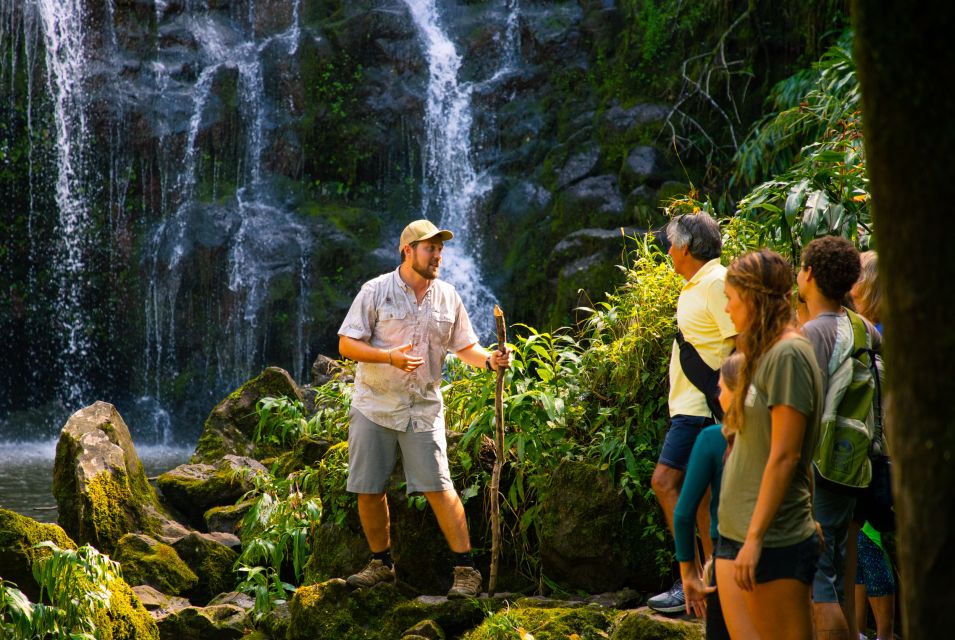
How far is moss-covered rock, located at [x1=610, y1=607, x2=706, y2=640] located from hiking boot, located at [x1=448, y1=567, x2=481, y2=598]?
917 mm

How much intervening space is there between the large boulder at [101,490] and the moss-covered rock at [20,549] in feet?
5.10

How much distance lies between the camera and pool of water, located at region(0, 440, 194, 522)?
10.3 meters

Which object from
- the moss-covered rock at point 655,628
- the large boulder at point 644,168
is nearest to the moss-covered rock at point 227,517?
the moss-covered rock at point 655,628

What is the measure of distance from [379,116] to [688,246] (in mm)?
13072

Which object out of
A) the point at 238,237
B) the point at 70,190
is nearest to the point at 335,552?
the point at 238,237

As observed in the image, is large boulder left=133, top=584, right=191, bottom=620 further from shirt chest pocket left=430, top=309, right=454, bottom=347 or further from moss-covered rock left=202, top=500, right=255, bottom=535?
shirt chest pocket left=430, top=309, right=454, bottom=347

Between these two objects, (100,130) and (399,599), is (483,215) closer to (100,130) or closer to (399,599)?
(100,130)

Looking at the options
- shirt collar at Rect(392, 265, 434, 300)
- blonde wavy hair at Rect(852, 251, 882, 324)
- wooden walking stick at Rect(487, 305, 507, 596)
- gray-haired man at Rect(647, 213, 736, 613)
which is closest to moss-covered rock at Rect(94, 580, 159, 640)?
wooden walking stick at Rect(487, 305, 507, 596)

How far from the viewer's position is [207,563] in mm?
6918

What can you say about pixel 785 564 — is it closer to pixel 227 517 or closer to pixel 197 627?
pixel 197 627

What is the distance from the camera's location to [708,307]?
4.12 m

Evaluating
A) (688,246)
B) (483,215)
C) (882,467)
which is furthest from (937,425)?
(483,215)

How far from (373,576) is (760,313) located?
9.37 feet

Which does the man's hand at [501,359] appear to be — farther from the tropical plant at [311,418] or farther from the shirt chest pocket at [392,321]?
the tropical plant at [311,418]
